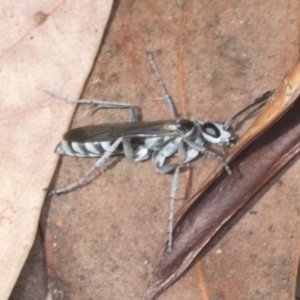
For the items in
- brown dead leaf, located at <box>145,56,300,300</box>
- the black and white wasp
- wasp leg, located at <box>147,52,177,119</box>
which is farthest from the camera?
wasp leg, located at <box>147,52,177,119</box>

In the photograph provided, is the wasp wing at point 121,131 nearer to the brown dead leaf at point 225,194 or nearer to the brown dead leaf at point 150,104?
the brown dead leaf at point 150,104

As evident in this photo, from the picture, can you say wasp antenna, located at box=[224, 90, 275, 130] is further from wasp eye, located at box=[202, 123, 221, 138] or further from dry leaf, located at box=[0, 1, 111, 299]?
dry leaf, located at box=[0, 1, 111, 299]

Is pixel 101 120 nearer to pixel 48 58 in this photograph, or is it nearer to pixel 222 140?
pixel 48 58

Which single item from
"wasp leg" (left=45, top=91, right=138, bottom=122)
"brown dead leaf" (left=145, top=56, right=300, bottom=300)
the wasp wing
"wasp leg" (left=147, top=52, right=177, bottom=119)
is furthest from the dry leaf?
"brown dead leaf" (left=145, top=56, right=300, bottom=300)

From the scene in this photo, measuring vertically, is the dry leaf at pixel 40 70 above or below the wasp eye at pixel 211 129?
above

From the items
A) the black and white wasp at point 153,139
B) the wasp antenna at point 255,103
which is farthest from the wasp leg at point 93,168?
the wasp antenna at point 255,103

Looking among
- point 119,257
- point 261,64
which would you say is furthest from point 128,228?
point 261,64
